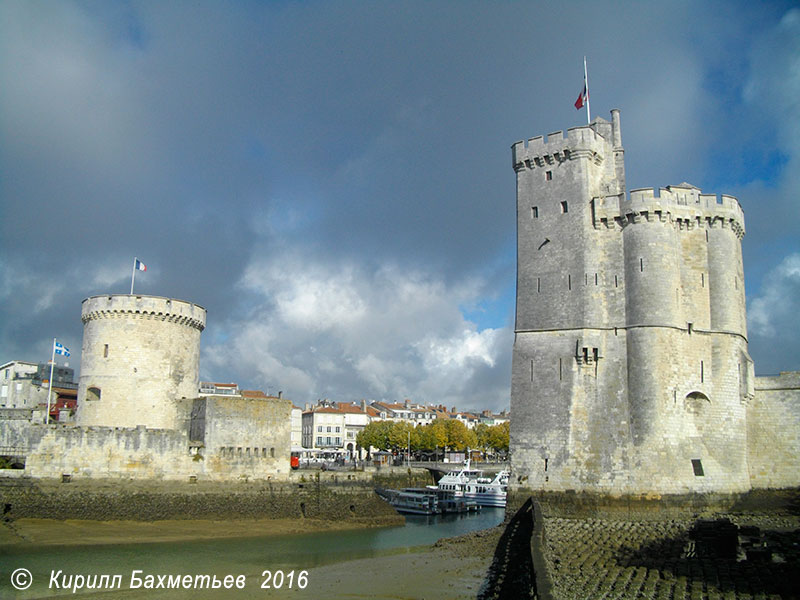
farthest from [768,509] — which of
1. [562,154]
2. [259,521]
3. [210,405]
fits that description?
[210,405]

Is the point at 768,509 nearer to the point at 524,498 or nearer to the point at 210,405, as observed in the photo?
the point at 524,498

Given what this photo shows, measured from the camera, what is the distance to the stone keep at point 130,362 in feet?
103

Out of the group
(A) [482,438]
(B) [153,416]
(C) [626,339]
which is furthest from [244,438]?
(A) [482,438]

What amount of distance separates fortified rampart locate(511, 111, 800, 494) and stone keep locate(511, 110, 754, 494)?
0.15ft

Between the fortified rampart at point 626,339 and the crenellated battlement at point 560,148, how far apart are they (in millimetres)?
56

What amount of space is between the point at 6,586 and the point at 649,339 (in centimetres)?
2193

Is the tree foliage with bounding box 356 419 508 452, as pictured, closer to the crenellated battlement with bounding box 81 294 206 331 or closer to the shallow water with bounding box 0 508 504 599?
the shallow water with bounding box 0 508 504 599

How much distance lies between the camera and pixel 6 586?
18.4 meters

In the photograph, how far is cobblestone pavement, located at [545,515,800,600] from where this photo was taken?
520 inches

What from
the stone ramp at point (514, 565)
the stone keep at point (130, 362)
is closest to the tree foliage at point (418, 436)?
the stone keep at point (130, 362)

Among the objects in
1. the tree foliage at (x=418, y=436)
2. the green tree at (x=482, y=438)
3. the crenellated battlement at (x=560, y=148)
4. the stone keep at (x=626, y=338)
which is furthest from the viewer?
the green tree at (x=482, y=438)

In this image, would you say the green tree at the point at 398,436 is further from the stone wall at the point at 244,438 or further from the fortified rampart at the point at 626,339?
the fortified rampart at the point at 626,339

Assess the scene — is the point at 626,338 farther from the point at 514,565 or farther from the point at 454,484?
the point at 454,484

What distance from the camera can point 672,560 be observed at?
16422mm
